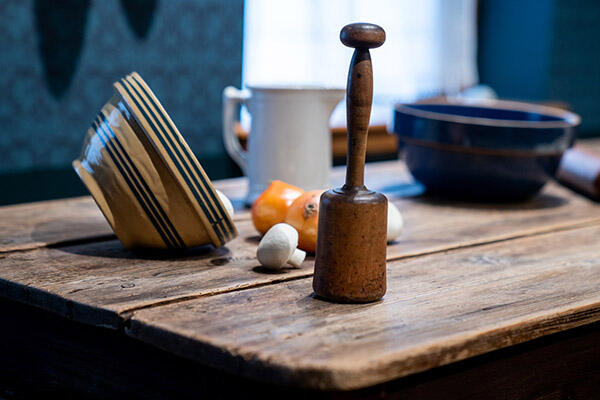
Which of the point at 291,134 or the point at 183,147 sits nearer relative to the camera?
the point at 183,147

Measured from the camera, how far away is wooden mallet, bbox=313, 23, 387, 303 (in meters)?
0.58

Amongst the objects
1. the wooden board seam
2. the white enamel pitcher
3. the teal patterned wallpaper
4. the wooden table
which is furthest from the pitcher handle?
the teal patterned wallpaper

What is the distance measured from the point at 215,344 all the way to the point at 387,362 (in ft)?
0.39

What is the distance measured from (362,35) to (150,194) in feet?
0.93

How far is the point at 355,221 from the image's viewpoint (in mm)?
583

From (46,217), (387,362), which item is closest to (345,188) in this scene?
(387,362)

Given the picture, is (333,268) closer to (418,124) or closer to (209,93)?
(418,124)

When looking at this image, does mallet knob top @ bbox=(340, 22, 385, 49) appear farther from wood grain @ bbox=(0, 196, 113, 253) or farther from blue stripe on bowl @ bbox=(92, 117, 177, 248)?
wood grain @ bbox=(0, 196, 113, 253)

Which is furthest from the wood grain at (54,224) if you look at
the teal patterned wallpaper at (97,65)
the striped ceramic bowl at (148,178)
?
the teal patterned wallpaper at (97,65)

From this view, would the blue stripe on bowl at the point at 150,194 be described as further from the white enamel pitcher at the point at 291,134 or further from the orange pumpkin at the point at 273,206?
the white enamel pitcher at the point at 291,134

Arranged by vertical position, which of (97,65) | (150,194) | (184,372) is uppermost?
(97,65)

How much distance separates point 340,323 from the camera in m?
0.55

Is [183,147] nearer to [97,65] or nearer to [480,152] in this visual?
[480,152]

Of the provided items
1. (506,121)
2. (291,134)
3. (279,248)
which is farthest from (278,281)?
(506,121)
